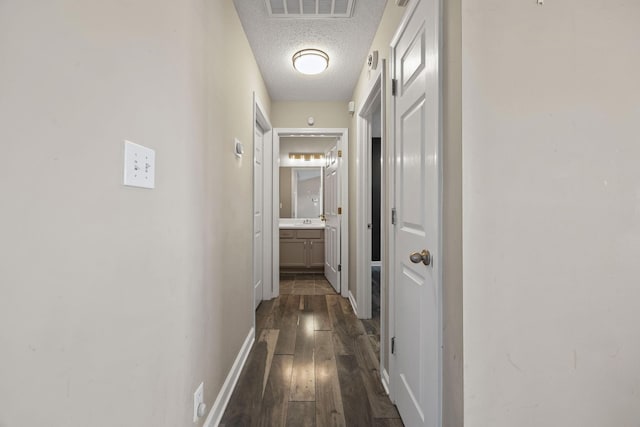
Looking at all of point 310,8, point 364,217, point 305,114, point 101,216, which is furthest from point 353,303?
point 101,216

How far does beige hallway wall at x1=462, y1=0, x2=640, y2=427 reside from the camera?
0.98m

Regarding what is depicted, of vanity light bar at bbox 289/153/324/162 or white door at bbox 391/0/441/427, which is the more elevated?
vanity light bar at bbox 289/153/324/162

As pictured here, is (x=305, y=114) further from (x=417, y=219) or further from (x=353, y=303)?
(x=417, y=219)

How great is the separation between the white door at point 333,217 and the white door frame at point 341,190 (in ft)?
0.51

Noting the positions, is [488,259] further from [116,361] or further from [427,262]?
[116,361]

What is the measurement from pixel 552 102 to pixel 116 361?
1563 mm

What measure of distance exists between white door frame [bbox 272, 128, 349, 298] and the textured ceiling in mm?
500

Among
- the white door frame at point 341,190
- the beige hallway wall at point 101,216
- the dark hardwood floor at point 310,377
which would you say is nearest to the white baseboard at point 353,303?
the dark hardwood floor at point 310,377

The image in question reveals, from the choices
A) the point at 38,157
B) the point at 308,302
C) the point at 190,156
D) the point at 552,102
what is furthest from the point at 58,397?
the point at 308,302

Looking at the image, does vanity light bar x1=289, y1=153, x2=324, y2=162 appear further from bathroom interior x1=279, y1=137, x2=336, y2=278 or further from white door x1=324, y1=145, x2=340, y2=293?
white door x1=324, y1=145, x2=340, y2=293

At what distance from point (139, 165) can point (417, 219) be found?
1088mm

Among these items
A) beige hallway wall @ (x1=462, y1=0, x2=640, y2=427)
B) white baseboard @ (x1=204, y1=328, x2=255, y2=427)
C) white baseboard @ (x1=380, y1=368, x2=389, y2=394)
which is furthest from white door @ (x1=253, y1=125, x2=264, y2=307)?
beige hallway wall @ (x1=462, y1=0, x2=640, y2=427)

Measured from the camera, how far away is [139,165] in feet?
2.77

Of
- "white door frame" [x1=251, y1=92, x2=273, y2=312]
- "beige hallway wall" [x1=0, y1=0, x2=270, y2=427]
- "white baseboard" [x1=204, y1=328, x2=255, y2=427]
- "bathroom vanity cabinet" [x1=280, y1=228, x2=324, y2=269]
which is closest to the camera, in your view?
"beige hallway wall" [x1=0, y1=0, x2=270, y2=427]
